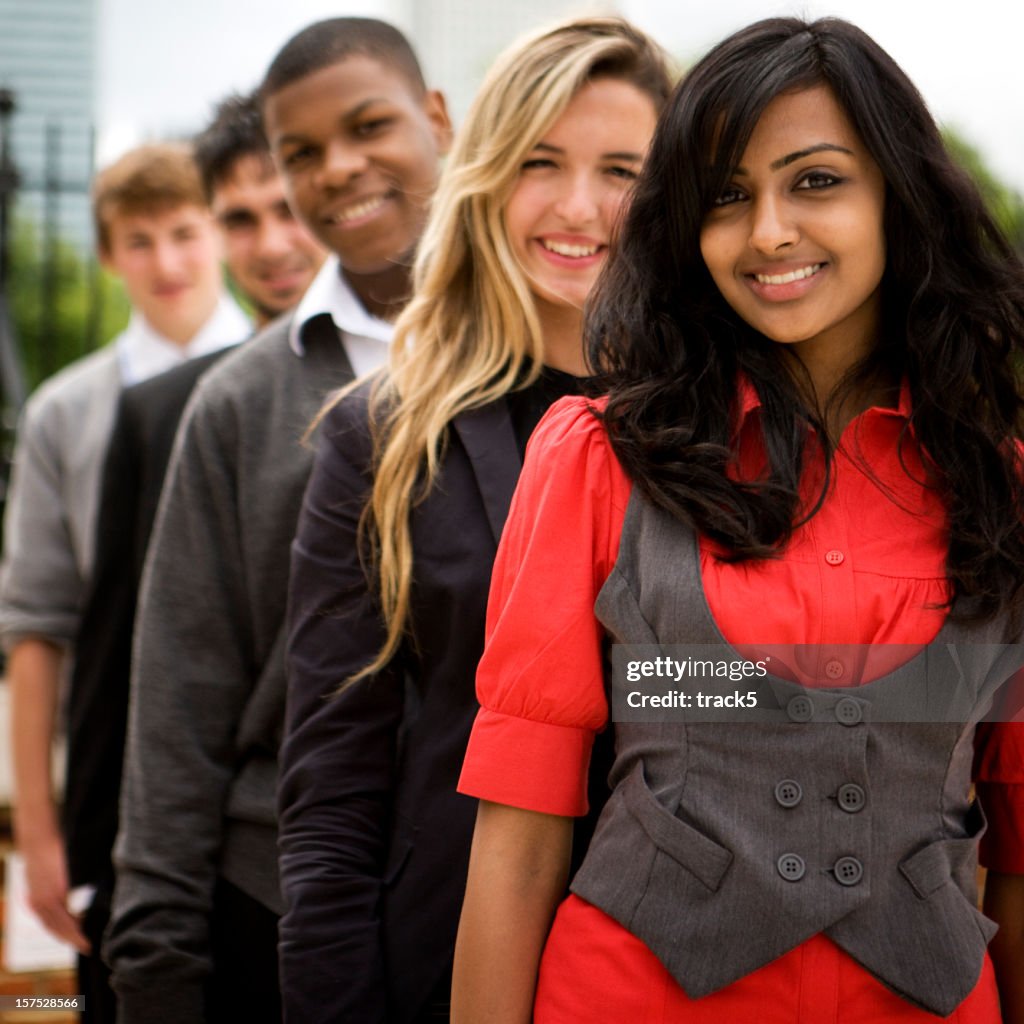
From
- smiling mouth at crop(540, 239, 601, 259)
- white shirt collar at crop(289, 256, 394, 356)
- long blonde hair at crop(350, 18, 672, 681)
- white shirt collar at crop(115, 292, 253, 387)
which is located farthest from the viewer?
white shirt collar at crop(115, 292, 253, 387)

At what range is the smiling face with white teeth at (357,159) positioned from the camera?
2357 millimetres

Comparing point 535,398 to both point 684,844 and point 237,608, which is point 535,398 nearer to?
point 237,608

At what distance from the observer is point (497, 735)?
1497mm

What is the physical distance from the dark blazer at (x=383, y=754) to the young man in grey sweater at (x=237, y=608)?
0.29 m

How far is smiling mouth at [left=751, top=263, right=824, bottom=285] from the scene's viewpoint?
1.53 metres

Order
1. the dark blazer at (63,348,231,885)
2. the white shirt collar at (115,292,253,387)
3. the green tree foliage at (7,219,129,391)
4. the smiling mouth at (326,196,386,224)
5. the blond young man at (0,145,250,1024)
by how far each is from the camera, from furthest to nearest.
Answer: the green tree foliage at (7,219,129,391)
the white shirt collar at (115,292,253,387)
the blond young man at (0,145,250,1024)
the dark blazer at (63,348,231,885)
the smiling mouth at (326,196,386,224)

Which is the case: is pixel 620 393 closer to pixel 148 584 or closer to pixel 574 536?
pixel 574 536

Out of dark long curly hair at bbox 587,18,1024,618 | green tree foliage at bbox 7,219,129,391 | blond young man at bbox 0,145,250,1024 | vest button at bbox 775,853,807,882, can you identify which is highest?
dark long curly hair at bbox 587,18,1024,618

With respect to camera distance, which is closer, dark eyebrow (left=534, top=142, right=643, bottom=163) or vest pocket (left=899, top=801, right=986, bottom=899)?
vest pocket (left=899, top=801, right=986, bottom=899)

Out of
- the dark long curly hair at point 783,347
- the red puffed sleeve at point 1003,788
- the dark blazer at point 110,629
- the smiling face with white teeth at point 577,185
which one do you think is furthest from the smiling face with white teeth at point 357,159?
the red puffed sleeve at point 1003,788

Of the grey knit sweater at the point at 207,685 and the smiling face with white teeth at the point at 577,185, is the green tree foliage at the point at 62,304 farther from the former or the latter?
the smiling face with white teeth at the point at 577,185

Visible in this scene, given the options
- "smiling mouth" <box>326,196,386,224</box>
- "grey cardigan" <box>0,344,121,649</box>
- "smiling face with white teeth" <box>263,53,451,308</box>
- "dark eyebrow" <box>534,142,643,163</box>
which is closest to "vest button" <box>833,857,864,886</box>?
"dark eyebrow" <box>534,142,643,163</box>

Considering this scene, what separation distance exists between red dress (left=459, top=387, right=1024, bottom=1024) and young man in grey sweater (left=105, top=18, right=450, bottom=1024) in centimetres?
71

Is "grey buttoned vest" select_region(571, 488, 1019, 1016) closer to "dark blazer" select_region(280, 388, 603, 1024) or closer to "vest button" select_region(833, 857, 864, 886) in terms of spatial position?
"vest button" select_region(833, 857, 864, 886)
